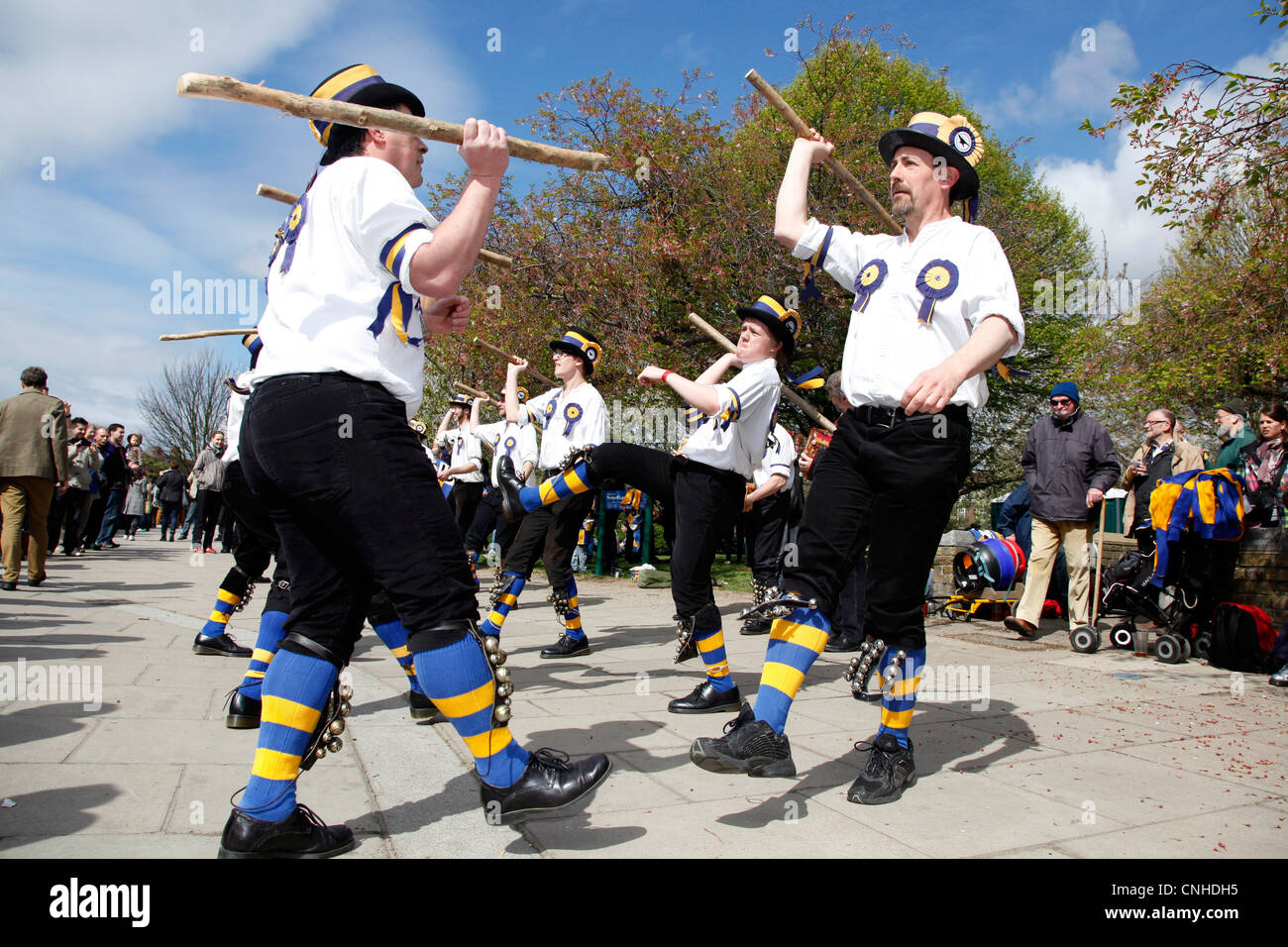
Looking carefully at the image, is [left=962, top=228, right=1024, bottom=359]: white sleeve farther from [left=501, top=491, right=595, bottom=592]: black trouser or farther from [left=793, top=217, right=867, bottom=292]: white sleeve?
[left=501, top=491, right=595, bottom=592]: black trouser

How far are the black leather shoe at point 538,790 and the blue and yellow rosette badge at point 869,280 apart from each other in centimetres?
195

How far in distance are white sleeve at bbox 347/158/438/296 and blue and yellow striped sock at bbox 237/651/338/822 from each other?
1053 mm

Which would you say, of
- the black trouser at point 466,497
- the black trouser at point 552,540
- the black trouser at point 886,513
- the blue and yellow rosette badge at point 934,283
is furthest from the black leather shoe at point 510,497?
the black trouser at point 466,497

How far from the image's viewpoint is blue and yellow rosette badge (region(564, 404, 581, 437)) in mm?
6387

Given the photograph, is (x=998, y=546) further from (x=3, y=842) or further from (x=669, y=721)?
(x=3, y=842)

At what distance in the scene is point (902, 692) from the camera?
127 inches

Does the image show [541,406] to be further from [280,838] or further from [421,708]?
[280,838]

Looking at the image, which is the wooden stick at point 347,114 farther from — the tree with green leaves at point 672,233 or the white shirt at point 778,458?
the tree with green leaves at point 672,233

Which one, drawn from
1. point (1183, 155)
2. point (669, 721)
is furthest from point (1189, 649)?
point (669, 721)

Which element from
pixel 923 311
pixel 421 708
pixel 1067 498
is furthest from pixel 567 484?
pixel 1067 498

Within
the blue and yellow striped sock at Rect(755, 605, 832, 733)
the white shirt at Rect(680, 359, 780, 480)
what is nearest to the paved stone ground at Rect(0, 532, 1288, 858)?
the blue and yellow striped sock at Rect(755, 605, 832, 733)

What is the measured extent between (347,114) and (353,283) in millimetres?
413

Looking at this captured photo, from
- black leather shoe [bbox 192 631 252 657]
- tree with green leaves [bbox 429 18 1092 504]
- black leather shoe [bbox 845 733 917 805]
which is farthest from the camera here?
tree with green leaves [bbox 429 18 1092 504]
